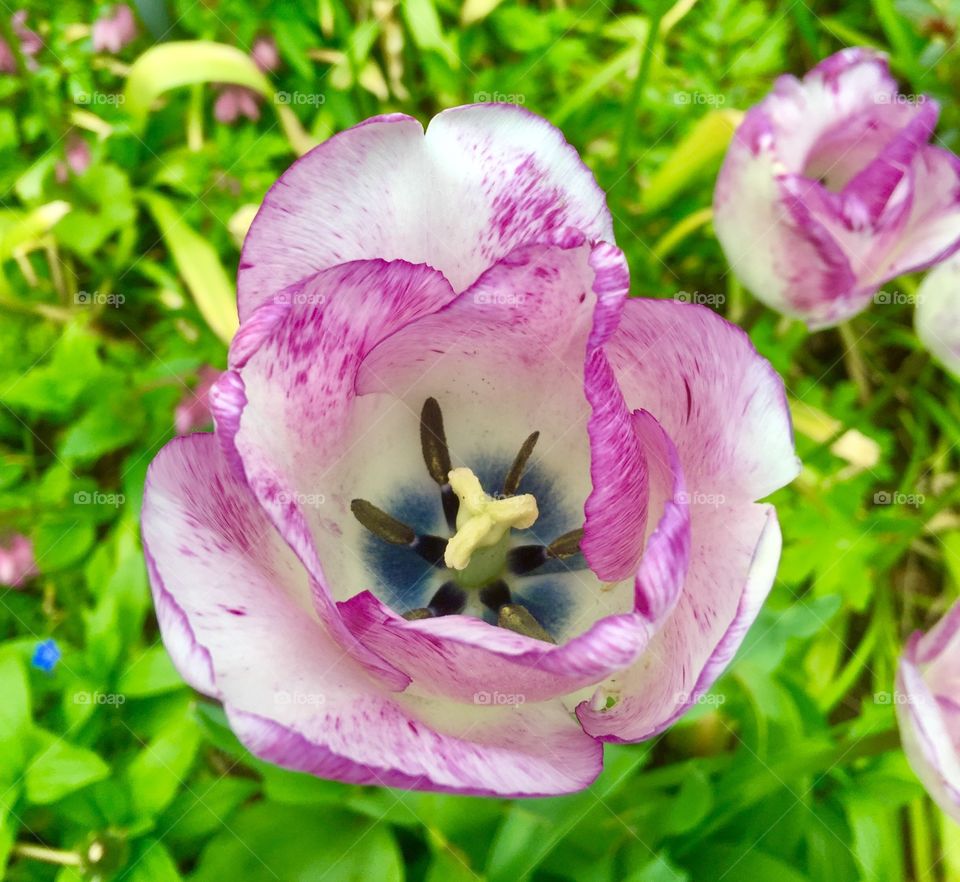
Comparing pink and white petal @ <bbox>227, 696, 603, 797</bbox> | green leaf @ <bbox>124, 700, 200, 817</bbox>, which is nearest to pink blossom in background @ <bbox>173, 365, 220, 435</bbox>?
green leaf @ <bbox>124, 700, 200, 817</bbox>

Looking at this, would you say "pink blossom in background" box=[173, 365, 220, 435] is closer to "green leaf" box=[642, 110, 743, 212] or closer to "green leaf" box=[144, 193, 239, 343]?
"green leaf" box=[144, 193, 239, 343]

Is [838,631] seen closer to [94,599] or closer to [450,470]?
[450,470]

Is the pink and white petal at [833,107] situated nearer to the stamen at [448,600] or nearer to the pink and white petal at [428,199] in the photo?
the pink and white petal at [428,199]

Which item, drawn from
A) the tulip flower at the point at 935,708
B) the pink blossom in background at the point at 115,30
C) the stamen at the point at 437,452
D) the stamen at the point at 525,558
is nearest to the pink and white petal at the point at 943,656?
the tulip flower at the point at 935,708

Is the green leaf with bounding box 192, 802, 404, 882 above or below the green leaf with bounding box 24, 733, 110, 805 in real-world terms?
below

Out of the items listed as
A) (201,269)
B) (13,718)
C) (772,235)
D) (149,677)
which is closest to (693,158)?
(772,235)

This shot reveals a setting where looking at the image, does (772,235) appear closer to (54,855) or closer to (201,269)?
(201,269)
